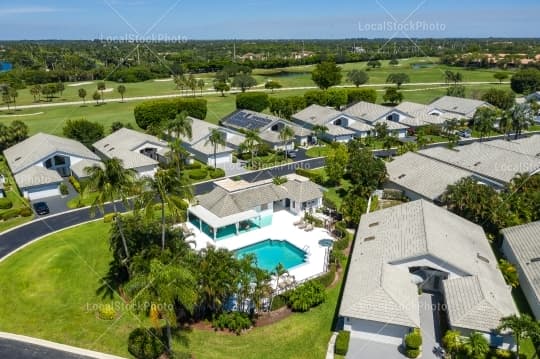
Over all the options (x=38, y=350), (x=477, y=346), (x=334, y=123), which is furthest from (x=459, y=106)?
(x=38, y=350)

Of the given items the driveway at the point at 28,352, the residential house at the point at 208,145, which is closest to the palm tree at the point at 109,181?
the driveway at the point at 28,352

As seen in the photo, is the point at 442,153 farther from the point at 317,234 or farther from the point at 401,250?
the point at 401,250

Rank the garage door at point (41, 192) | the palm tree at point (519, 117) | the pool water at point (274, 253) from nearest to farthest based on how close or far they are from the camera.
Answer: the pool water at point (274, 253) < the garage door at point (41, 192) < the palm tree at point (519, 117)

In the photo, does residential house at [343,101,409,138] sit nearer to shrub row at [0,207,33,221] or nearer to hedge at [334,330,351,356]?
hedge at [334,330,351,356]

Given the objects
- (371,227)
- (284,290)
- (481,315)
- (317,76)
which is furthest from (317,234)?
(317,76)

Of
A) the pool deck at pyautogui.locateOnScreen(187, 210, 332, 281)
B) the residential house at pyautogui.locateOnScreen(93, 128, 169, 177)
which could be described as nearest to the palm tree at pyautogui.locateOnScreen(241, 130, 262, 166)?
the residential house at pyautogui.locateOnScreen(93, 128, 169, 177)

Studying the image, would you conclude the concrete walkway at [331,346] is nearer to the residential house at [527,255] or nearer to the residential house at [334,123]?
the residential house at [527,255]
